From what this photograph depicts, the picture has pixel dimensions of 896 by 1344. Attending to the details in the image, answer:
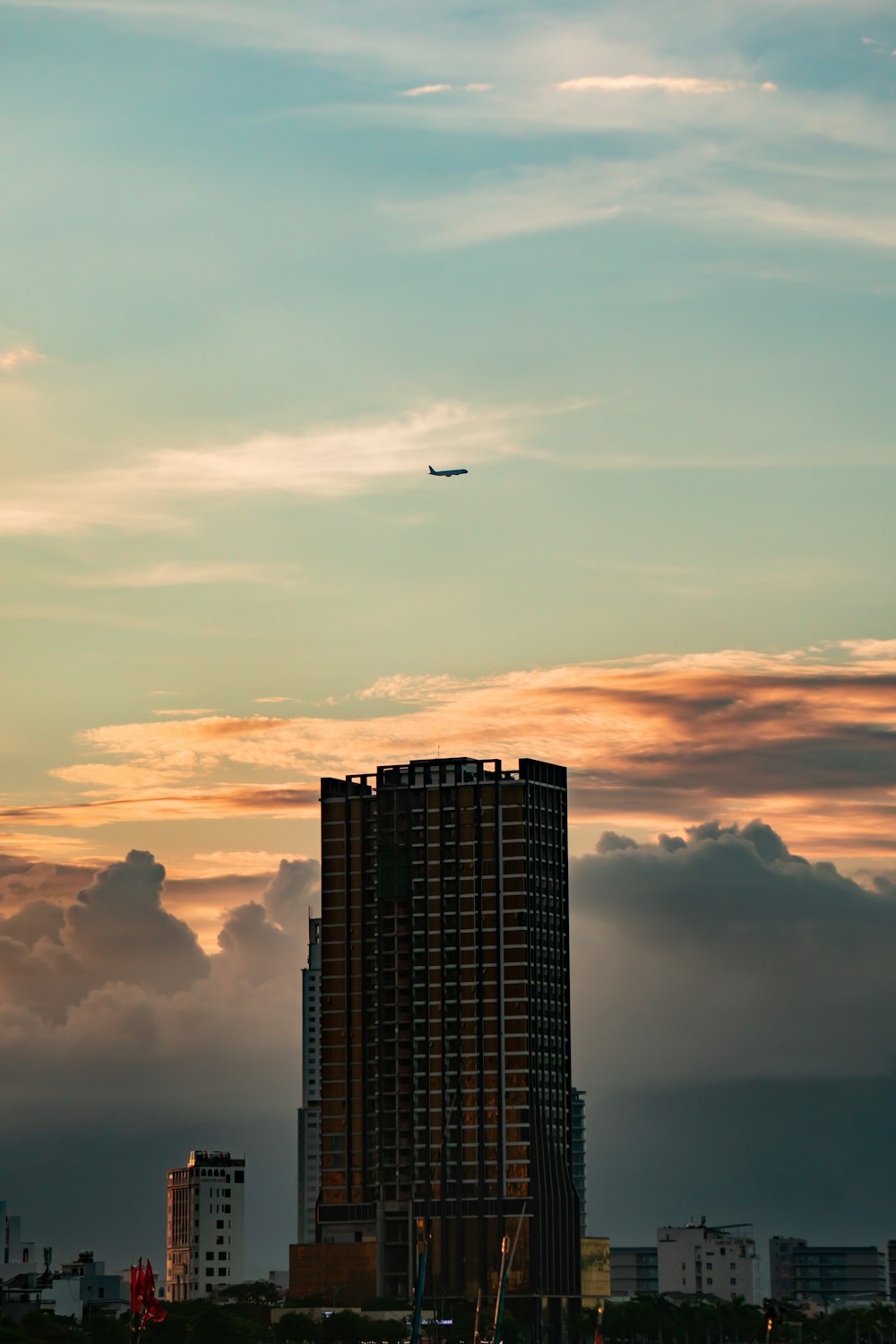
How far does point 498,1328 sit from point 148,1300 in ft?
159

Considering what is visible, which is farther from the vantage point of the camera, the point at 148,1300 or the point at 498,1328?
the point at 498,1328

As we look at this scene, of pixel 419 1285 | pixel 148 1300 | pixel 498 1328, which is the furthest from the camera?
pixel 498 1328

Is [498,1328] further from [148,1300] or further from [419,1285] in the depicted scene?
[148,1300]

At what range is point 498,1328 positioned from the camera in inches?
6703

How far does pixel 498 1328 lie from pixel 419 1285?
33.3 meters

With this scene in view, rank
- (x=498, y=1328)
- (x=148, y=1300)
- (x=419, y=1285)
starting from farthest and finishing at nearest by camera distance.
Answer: (x=498, y=1328) → (x=419, y=1285) → (x=148, y=1300)

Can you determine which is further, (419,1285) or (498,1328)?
(498,1328)

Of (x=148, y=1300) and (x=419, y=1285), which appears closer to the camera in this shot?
(x=148, y=1300)

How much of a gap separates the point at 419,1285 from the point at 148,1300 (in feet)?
62.2

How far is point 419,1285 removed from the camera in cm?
13962

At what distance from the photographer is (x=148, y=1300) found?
12912 cm

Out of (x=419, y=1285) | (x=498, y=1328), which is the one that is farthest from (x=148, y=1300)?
(x=498, y=1328)
